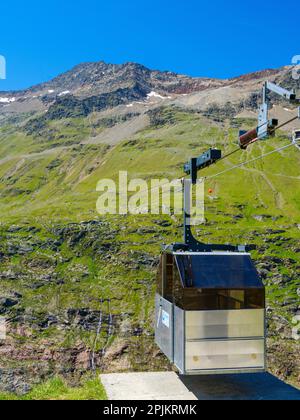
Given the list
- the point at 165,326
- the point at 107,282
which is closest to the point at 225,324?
the point at 165,326

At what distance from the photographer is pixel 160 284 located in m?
17.1

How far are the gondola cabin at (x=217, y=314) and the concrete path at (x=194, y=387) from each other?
1.00 metres

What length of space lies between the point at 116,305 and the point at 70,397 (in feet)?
462

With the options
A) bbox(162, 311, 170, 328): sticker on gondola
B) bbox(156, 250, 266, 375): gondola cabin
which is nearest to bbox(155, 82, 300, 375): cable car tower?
bbox(156, 250, 266, 375): gondola cabin

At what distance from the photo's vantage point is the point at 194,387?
1540 centimetres

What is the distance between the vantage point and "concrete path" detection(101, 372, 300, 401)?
14539 mm

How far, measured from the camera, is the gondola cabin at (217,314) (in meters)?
14.0

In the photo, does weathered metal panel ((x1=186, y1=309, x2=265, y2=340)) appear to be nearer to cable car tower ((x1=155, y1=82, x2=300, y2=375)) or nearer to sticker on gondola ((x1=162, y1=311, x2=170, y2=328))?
cable car tower ((x1=155, y1=82, x2=300, y2=375))

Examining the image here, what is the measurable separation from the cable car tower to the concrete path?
0.99m

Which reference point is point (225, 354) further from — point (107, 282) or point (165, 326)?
point (107, 282)

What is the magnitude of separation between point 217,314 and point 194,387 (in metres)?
3.00

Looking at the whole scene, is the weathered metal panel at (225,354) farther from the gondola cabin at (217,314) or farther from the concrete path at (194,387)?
the concrete path at (194,387)

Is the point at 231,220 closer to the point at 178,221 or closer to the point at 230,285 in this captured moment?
the point at 178,221
